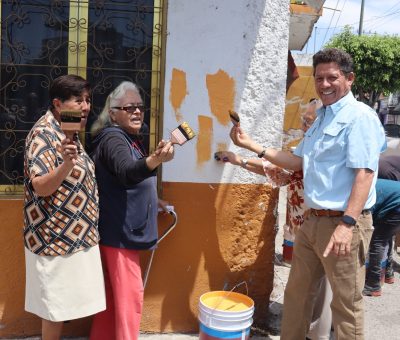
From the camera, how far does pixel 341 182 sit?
2.42m

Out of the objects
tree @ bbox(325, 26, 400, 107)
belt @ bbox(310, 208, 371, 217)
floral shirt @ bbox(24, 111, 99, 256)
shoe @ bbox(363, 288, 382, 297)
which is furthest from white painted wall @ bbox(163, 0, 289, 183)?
tree @ bbox(325, 26, 400, 107)

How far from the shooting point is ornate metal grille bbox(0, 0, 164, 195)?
289 cm

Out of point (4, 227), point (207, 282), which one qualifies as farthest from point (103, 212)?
point (207, 282)

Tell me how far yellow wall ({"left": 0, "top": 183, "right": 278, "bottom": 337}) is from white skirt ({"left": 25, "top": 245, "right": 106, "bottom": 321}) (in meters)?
0.72

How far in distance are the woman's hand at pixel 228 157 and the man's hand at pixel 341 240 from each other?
2.84 ft

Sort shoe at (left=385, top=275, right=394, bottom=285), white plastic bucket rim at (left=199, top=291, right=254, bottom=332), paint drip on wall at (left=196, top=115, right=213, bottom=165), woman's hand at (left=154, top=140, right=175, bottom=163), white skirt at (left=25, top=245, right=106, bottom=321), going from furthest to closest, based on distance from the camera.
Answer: shoe at (left=385, top=275, right=394, bottom=285)
paint drip on wall at (left=196, top=115, right=213, bottom=165)
white plastic bucket rim at (left=199, top=291, right=254, bottom=332)
white skirt at (left=25, top=245, right=106, bottom=321)
woman's hand at (left=154, top=140, right=175, bottom=163)

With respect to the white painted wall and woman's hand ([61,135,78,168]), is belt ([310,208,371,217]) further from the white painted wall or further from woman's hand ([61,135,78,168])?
woman's hand ([61,135,78,168])

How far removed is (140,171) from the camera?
2227mm

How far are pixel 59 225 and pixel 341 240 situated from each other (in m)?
1.47

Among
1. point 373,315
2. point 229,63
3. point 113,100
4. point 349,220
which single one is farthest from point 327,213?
point 373,315

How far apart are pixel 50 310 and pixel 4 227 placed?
2.77 ft

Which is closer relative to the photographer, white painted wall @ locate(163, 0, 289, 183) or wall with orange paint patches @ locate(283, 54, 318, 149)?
white painted wall @ locate(163, 0, 289, 183)

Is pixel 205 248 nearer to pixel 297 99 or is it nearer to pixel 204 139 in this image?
pixel 204 139

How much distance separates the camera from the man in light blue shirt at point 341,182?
2.34 m
